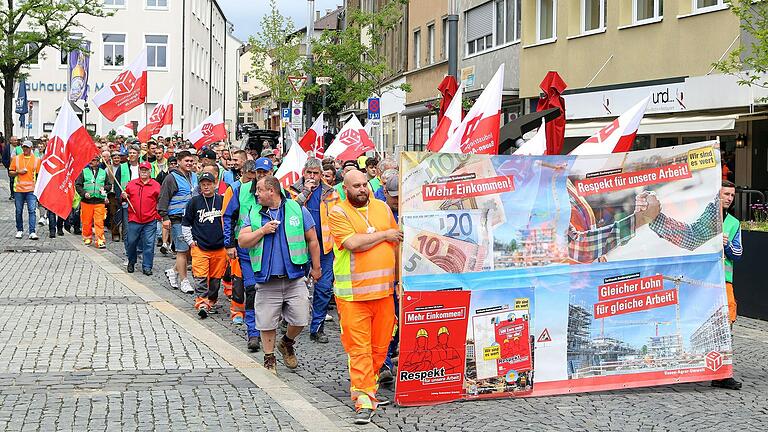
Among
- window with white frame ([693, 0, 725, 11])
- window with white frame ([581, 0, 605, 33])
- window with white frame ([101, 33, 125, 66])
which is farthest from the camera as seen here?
window with white frame ([101, 33, 125, 66])

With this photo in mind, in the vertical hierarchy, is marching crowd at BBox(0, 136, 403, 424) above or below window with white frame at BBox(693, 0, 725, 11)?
below

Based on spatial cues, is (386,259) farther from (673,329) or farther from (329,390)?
(673,329)

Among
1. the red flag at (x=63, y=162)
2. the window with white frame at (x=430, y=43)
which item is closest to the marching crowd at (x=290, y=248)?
the red flag at (x=63, y=162)

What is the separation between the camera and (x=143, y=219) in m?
17.4

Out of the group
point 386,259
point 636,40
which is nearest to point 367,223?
point 386,259

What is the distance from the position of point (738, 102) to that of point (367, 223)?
1411 cm

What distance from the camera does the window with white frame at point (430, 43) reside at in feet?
137

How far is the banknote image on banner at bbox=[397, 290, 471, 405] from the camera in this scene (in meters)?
8.23

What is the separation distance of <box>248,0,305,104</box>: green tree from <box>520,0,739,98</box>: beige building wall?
68.2ft

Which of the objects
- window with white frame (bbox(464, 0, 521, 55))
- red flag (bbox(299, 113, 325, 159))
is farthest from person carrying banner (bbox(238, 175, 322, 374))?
window with white frame (bbox(464, 0, 521, 55))

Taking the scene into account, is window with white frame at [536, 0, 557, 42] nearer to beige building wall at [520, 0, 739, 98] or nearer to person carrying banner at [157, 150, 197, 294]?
beige building wall at [520, 0, 739, 98]

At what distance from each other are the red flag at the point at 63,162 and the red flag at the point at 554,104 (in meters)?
7.40

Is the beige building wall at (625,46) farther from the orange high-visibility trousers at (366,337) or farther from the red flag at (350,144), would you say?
the orange high-visibility trousers at (366,337)

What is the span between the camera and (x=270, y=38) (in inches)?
2116
